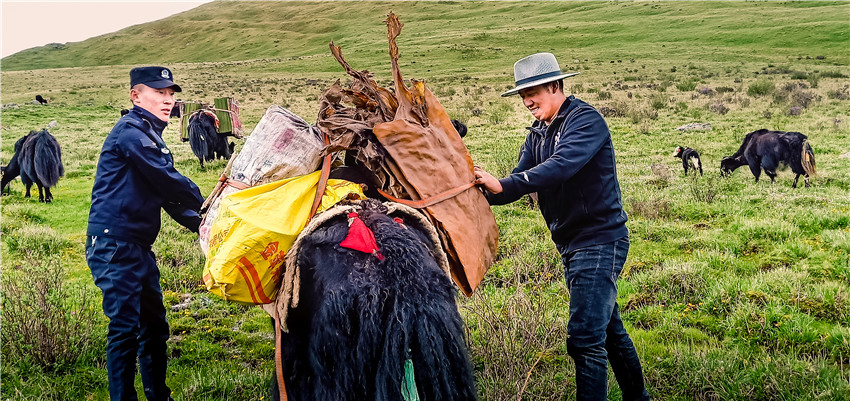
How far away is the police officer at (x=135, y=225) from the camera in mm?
3244

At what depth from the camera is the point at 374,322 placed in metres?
1.97

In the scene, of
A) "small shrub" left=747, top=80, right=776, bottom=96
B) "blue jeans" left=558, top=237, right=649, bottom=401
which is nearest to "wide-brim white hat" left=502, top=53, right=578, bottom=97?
"blue jeans" left=558, top=237, right=649, bottom=401

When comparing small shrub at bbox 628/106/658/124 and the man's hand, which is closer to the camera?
the man's hand

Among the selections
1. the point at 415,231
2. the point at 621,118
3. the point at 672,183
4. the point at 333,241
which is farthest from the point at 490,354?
the point at 621,118

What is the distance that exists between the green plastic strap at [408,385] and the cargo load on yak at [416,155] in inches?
27.8

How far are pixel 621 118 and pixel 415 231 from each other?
18.5 meters

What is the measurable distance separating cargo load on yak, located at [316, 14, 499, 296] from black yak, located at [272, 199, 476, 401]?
0.35 m

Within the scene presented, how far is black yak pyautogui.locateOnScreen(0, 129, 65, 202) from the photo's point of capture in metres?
10.2

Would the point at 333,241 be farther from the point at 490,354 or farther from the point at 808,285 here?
the point at 808,285

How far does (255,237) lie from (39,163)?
10714 millimetres

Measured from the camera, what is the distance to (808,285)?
502 centimetres

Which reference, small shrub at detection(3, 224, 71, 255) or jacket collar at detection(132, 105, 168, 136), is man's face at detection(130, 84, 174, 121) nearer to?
jacket collar at detection(132, 105, 168, 136)

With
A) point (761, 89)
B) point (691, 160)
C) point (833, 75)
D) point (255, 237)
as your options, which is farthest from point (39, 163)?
point (833, 75)

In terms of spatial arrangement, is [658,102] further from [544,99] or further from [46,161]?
[46,161]
